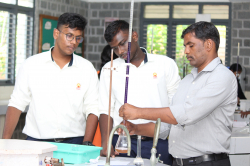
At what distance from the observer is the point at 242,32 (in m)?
6.53

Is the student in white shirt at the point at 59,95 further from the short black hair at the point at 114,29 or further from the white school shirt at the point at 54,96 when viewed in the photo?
the short black hair at the point at 114,29

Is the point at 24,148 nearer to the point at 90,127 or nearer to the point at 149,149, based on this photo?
the point at 90,127

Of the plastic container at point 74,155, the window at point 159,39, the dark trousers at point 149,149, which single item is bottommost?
the dark trousers at point 149,149

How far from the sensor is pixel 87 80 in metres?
2.32

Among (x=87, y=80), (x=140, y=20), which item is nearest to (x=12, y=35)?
(x=140, y=20)

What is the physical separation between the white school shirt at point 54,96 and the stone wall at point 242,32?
4.78 m

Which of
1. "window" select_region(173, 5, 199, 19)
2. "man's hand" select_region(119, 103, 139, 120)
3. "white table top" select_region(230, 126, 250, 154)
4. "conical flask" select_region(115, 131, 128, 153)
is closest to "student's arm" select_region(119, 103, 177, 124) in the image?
"man's hand" select_region(119, 103, 139, 120)

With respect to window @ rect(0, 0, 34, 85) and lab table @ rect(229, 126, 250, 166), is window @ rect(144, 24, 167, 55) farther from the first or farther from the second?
lab table @ rect(229, 126, 250, 166)

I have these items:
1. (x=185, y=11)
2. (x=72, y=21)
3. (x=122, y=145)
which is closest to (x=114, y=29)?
(x=72, y=21)

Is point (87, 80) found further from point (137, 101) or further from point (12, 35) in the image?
point (12, 35)

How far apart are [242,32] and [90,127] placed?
509 cm

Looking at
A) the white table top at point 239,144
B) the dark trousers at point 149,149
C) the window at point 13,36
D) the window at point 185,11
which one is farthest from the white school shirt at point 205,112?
the window at point 185,11

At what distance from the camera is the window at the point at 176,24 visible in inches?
262

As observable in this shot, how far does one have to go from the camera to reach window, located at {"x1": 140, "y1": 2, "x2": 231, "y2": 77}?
6.66 m
